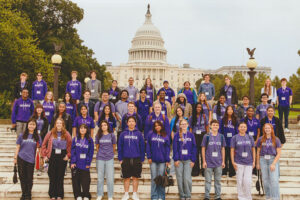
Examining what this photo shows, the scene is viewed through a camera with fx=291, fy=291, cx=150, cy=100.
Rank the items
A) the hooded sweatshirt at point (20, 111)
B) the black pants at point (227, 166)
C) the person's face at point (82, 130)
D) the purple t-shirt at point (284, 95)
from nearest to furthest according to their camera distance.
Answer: the person's face at point (82, 130) < the black pants at point (227, 166) < the hooded sweatshirt at point (20, 111) < the purple t-shirt at point (284, 95)

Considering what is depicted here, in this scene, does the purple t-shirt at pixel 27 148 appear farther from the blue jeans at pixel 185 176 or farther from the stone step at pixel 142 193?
the blue jeans at pixel 185 176

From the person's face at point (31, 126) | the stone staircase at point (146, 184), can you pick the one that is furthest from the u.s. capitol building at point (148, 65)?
the person's face at point (31, 126)

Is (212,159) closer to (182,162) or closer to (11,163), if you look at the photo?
(182,162)

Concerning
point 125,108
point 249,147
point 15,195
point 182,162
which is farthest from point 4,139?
point 249,147

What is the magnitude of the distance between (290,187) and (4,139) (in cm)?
1057

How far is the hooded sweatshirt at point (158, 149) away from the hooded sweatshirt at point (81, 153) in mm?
1384

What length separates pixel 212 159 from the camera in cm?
682

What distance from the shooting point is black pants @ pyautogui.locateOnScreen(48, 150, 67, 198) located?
22.1 feet

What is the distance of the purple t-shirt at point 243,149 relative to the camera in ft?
22.0

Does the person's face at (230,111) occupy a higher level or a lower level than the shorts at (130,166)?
higher

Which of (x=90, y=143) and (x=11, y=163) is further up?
(x=90, y=143)

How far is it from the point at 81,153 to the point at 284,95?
28.5 feet

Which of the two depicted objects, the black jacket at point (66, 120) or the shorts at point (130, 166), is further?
the black jacket at point (66, 120)

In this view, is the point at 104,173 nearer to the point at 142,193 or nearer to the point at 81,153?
the point at 81,153
